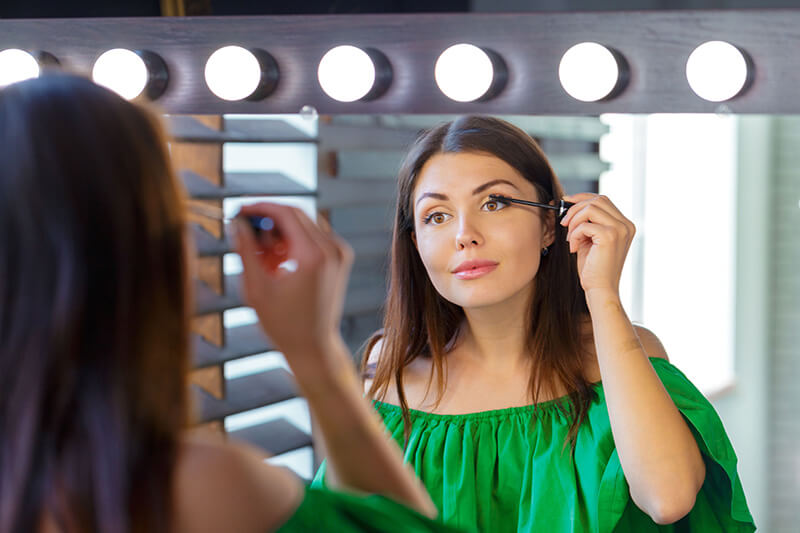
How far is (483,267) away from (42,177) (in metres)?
0.55

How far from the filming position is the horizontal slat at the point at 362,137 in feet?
4.27

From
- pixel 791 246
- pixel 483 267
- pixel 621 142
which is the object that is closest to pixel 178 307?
pixel 483 267

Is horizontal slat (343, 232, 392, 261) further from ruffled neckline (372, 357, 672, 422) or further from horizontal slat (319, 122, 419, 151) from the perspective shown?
ruffled neckline (372, 357, 672, 422)

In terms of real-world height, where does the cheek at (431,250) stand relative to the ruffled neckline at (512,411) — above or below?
above

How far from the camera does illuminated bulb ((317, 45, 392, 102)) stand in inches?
36.6

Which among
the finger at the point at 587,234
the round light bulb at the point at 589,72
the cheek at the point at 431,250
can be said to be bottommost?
the cheek at the point at 431,250

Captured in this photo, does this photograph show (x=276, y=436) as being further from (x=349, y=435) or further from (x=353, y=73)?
(x=349, y=435)

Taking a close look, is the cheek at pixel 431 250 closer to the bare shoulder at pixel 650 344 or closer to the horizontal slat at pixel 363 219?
the bare shoulder at pixel 650 344

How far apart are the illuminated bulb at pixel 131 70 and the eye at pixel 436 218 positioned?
0.35 m

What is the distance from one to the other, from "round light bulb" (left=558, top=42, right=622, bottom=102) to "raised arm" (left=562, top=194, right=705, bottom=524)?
147 mm

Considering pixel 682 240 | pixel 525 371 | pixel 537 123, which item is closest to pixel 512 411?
pixel 525 371

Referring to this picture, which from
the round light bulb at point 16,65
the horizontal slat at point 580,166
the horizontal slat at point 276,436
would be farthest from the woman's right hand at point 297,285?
the horizontal slat at point 580,166

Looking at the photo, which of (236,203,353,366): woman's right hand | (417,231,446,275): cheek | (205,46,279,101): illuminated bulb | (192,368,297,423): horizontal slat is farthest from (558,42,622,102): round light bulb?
(192,368,297,423): horizontal slat

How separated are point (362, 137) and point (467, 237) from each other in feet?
1.67
